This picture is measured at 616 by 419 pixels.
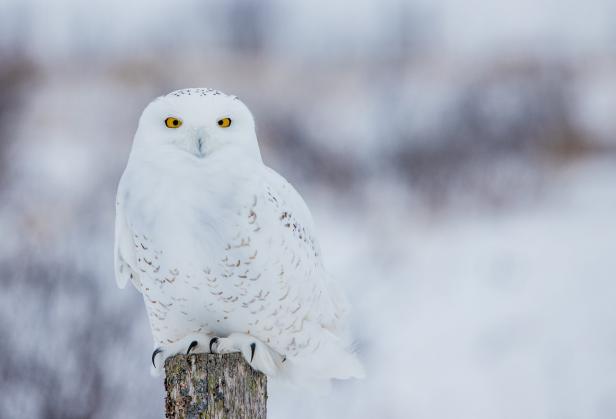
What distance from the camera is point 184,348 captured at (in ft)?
8.21

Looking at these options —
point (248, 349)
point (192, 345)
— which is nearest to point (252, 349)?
point (248, 349)

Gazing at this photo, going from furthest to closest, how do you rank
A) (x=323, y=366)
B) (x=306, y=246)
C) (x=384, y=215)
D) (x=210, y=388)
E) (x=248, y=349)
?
1. (x=384, y=215)
2. (x=323, y=366)
3. (x=306, y=246)
4. (x=248, y=349)
5. (x=210, y=388)

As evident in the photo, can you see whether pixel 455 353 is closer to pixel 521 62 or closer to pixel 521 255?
pixel 521 255

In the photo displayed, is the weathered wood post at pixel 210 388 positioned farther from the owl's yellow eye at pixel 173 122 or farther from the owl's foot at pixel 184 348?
the owl's yellow eye at pixel 173 122

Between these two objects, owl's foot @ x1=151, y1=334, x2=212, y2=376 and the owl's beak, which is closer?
the owl's beak

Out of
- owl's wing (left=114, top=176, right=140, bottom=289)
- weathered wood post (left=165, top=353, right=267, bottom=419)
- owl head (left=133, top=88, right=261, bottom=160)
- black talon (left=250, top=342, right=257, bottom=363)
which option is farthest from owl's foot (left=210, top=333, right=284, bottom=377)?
owl head (left=133, top=88, right=261, bottom=160)

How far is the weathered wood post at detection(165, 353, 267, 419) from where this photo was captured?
7.30 ft

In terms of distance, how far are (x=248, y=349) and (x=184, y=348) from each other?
0.60 feet

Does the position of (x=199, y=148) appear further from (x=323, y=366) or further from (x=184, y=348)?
(x=323, y=366)

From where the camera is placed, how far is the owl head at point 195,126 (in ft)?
7.39

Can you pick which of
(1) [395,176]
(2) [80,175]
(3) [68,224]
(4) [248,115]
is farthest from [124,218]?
(1) [395,176]

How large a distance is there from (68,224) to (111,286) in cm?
135

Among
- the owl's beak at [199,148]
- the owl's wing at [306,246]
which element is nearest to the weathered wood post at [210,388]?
the owl's wing at [306,246]

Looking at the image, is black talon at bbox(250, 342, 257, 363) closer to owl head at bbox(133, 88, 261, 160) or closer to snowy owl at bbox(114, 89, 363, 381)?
snowy owl at bbox(114, 89, 363, 381)
